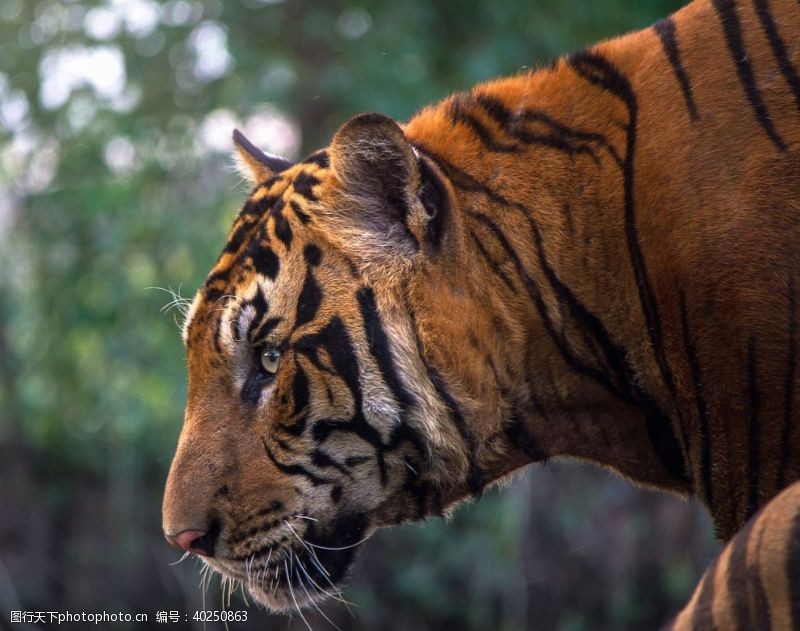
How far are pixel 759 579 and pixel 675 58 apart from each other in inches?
57.3

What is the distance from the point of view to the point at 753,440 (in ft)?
8.17

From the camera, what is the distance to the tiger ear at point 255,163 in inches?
134

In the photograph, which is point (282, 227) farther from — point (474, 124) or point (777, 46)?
point (777, 46)

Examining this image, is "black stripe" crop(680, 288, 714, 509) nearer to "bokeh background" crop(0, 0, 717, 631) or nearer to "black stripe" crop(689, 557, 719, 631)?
"black stripe" crop(689, 557, 719, 631)

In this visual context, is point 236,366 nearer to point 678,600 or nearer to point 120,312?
point 120,312

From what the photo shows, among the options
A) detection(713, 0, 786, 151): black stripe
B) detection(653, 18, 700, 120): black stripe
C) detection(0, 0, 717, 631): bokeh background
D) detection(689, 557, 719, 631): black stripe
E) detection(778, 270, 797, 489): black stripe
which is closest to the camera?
detection(689, 557, 719, 631): black stripe

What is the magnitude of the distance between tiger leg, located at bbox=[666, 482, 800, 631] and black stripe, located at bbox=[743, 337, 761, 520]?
621mm

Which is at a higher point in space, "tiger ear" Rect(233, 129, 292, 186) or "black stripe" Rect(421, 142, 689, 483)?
"tiger ear" Rect(233, 129, 292, 186)

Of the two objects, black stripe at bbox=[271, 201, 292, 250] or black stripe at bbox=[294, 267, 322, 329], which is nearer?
black stripe at bbox=[294, 267, 322, 329]

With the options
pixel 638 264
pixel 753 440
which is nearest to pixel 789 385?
pixel 753 440

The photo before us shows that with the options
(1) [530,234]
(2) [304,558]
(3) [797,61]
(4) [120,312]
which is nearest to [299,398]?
(2) [304,558]

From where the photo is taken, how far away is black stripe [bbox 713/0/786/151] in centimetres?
250

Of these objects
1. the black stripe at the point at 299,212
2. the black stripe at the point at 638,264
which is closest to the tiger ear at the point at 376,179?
the black stripe at the point at 299,212

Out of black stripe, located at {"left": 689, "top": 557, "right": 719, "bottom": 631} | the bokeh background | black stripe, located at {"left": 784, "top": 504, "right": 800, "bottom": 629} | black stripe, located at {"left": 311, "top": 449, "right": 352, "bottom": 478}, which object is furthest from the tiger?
the bokeh background
